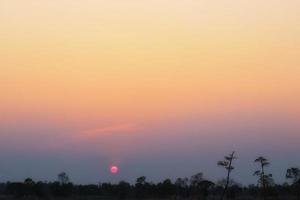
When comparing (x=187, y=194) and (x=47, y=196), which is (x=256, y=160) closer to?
(x=187, y=194)

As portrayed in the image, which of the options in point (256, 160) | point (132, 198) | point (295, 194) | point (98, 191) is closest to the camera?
point (256, 160)

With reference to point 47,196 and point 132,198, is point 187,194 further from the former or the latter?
point 47,196

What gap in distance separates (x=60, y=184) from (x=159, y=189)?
19.4 meters

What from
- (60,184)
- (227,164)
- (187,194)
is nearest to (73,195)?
(60,184)

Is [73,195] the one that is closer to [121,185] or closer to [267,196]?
[121,185]

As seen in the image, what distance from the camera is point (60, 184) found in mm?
131875

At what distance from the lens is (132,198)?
4739 inches

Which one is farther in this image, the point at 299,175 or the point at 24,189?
the point at 24,189

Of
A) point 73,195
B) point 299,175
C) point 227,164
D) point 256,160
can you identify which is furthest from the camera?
point 73,195

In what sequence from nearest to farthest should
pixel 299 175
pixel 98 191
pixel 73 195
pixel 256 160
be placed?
1. pixel 256 160
2. pixel 299 175
3. pixel 73 195
4. pixel 98 191

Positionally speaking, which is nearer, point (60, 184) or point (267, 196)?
point (267, 196)

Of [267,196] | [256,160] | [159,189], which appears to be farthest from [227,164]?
[159,189]

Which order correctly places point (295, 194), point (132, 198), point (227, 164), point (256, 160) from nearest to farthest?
point (227, 164)
point (256, 160)
point (295, 194)
point (132, 198)

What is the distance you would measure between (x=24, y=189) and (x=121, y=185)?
18849 mm
